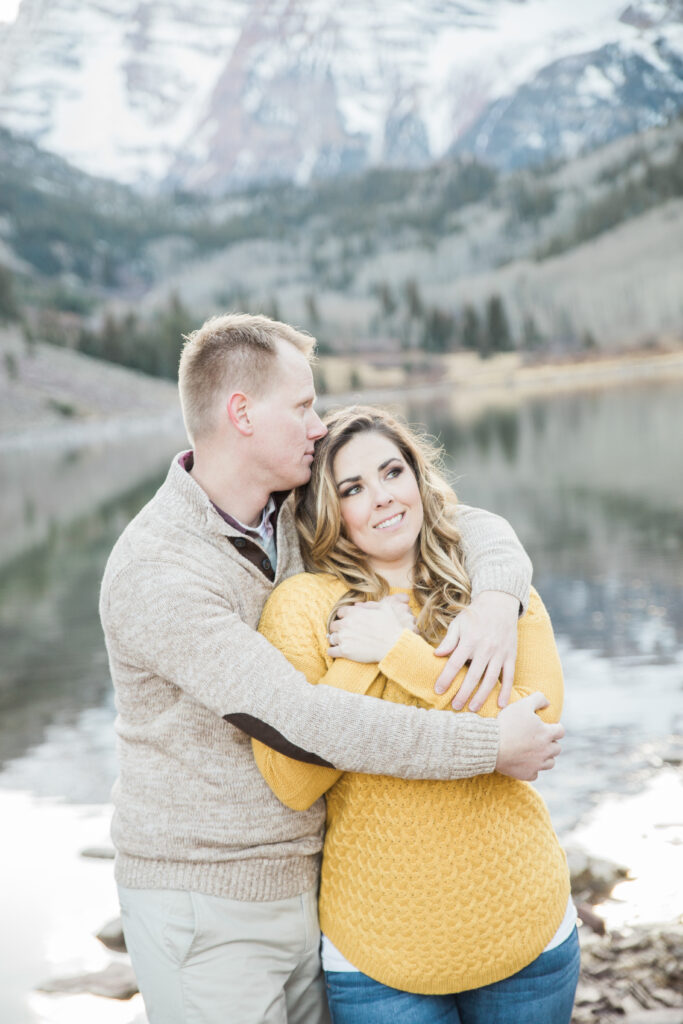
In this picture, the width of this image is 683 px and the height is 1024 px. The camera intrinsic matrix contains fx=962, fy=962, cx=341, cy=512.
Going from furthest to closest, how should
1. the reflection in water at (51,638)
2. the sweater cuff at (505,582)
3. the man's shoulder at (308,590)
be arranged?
the reflection in water at (51,638) → the sweater cuff at (505,582) → the man's shoulder at (308,590)

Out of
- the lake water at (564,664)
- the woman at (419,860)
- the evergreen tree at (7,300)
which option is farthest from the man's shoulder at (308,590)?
the evergreen tree at (7,300)

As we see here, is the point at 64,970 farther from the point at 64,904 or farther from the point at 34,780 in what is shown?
the point at 34,780

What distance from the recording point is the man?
1999mm

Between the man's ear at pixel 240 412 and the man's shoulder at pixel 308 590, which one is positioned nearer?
the man's shoulder at pixel 308 590

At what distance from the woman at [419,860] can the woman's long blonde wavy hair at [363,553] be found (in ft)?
0.05

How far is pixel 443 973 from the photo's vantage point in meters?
2.00

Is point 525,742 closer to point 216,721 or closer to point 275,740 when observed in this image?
point 275,740

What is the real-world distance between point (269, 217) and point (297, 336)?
171m

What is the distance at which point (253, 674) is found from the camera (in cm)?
201

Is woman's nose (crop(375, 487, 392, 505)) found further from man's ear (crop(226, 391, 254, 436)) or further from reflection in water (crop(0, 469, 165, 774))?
reflection in water (crop(0, 469, 165, 774))

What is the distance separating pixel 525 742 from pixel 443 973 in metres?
0.51

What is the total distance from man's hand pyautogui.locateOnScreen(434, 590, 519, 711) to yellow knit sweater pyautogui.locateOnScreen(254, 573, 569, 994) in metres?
0.03

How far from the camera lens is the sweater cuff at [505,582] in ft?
7.70

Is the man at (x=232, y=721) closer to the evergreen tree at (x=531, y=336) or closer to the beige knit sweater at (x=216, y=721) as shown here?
the beige knit sweater at (x=216, y=721)
